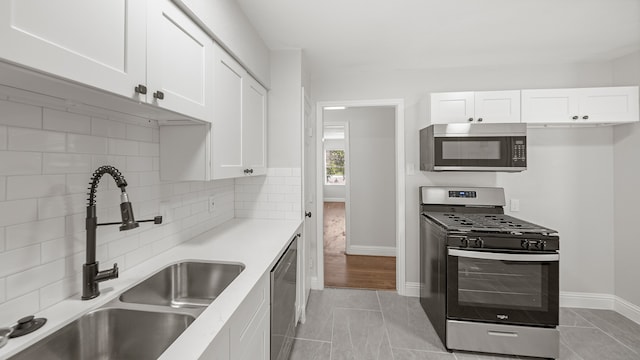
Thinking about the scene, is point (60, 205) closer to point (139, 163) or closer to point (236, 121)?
point (139, 163)

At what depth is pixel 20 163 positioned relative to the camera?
861mm

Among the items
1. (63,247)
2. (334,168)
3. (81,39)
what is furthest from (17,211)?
(334,168)

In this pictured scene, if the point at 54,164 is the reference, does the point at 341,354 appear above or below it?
below

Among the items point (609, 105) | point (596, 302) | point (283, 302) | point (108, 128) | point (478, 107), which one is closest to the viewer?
point (108, 128)

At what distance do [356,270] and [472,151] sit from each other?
83.6 inches

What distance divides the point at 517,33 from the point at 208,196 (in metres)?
2.78

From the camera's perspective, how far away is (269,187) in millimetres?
2426

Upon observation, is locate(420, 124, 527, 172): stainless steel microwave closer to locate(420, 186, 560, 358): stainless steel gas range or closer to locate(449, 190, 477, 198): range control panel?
locate(449, 190, 477, 198): range control panel

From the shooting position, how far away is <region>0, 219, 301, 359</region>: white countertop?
2.48ft

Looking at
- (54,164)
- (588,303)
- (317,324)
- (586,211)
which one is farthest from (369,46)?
(588,303)

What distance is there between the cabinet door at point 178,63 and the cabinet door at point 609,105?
3109 millimetres

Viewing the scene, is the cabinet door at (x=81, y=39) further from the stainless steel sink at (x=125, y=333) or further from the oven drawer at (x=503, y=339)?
the oven drawer at (x=503, y=339)

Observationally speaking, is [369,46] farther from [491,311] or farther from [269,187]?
[491,311]

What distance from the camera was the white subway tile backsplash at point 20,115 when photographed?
816 millimetres
